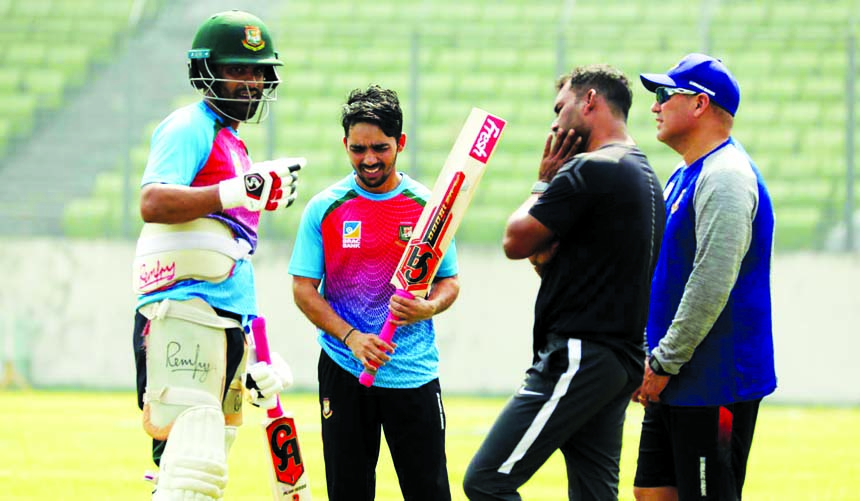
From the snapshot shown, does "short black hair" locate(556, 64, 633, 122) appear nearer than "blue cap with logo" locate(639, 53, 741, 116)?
Yes

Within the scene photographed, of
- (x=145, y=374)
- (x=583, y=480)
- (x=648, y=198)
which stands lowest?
(x=583, y=480)

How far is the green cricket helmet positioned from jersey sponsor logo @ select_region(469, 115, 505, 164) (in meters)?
0.90

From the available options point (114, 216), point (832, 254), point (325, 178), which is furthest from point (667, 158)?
point (114, 216)

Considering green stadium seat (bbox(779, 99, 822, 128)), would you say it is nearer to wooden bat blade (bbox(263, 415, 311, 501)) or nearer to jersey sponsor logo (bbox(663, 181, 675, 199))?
jersey sponsor logo (bbox(663, 181, 675, 199))

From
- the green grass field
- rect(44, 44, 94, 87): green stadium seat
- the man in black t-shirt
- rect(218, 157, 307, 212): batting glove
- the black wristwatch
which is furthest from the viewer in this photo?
rect(44, 44, 94, 87): green stadium seat

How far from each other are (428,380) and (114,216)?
12.2 m

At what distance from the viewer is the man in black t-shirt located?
15.3 feet

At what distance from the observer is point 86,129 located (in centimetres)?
1867

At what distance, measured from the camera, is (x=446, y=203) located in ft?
17.7

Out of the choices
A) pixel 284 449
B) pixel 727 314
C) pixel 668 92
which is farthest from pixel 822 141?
pixel 284 449

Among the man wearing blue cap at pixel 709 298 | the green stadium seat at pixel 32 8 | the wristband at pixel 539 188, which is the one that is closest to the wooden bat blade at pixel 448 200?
the wristband at pixel 539 188

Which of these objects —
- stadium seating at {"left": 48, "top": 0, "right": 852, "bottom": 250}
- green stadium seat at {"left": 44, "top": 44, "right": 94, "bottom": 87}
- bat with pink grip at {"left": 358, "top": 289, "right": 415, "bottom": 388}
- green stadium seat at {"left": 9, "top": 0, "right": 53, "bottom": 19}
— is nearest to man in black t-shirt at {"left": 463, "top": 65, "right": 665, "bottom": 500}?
bat with pink grip at {"left": 358, "top": 289, "right": 415, "bottom": 388}

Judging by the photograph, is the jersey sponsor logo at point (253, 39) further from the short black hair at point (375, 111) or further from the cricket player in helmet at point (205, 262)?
the short black hair at point (375, 111)

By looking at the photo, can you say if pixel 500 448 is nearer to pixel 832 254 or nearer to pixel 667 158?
pixel 832 254
